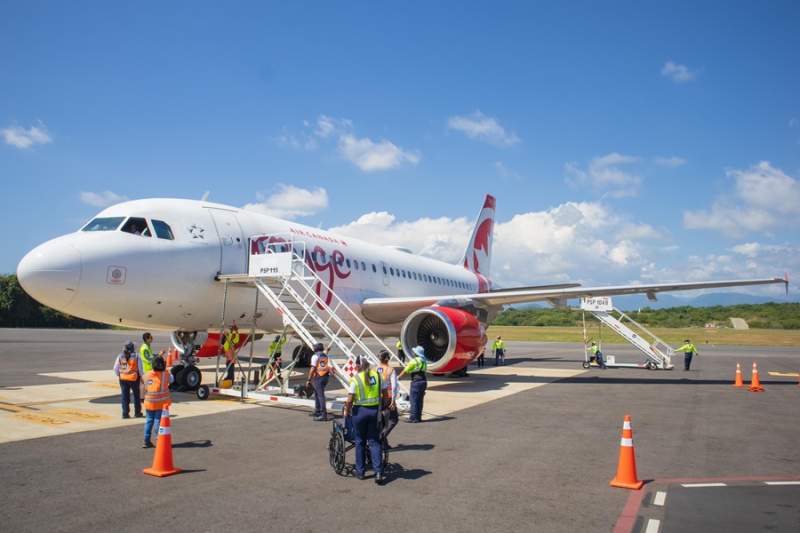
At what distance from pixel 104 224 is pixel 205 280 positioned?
2437 millimetres

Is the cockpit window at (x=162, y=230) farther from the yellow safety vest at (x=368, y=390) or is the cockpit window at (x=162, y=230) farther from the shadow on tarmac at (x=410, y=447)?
the yellow safety vest at (x=368, y=390)

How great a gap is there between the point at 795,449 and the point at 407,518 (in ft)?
22.9

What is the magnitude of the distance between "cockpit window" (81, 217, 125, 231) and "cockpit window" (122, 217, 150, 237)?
0.18m

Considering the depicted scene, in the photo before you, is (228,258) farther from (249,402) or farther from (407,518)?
(407,518)

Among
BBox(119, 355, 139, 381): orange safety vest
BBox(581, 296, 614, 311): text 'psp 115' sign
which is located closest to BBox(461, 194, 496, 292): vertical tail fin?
BBox(581, 296, 614, 311): text 'psp 115' sign

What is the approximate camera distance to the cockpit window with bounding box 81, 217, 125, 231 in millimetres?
12305

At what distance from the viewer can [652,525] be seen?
535 cm

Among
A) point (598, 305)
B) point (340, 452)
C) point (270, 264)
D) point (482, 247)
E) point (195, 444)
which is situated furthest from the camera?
point (482, 247)

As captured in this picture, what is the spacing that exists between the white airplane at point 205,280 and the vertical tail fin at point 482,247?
10843mm

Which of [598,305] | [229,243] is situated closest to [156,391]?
[229,243]

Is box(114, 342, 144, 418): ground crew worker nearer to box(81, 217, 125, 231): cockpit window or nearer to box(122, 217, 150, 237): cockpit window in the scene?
box(122, 217, 150, 237): cockpit window

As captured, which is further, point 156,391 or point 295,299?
point 295,299

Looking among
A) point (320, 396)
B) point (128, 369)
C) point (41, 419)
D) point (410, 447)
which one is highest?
point (128, 369)

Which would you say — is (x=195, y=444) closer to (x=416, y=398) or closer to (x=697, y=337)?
(x=416, y=398)
